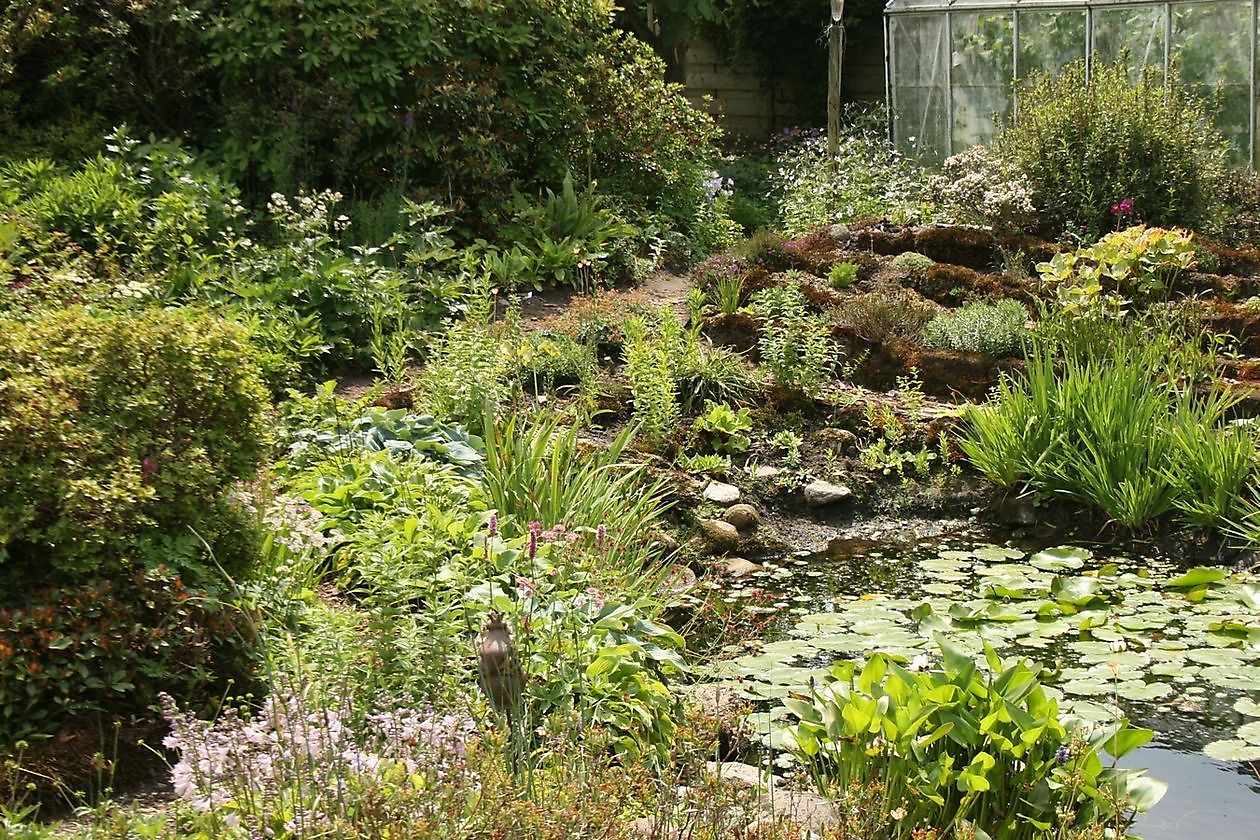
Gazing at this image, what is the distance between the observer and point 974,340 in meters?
8.10

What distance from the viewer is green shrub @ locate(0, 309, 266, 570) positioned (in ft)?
12.1

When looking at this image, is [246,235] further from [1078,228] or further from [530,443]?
[1078,228]

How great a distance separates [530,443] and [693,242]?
545 centimetres

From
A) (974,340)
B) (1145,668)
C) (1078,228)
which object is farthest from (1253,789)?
(1078,228)

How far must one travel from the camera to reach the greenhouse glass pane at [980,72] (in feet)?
44.4

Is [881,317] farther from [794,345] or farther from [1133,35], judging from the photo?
[1133,35]

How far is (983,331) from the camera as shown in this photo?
8.08m

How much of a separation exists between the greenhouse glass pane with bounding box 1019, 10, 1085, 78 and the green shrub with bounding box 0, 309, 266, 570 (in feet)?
34.2

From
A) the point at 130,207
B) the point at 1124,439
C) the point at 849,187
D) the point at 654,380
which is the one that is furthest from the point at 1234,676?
the point at 849,187

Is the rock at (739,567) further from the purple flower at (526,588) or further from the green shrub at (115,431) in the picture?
the green shrub at (115,431)

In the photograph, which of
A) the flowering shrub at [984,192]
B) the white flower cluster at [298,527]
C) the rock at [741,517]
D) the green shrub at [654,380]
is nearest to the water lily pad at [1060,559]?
the rock at [741,517]

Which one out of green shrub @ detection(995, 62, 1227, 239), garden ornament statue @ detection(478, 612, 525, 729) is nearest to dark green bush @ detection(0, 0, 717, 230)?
green shrub @ detection(995, 62, 1227, 239)

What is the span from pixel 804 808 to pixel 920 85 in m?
12.4

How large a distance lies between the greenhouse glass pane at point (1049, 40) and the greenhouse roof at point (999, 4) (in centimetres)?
8
